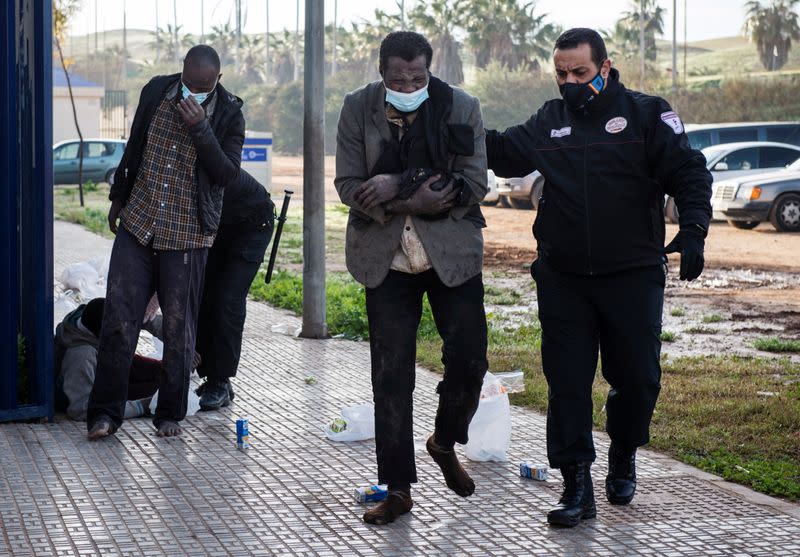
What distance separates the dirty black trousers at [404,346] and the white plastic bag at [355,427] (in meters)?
1.33

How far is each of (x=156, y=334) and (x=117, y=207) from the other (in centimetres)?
118

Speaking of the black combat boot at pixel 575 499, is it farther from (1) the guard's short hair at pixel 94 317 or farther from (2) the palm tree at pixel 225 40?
(2) the palm tree at pixel 225 40

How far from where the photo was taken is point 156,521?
5.34 meters

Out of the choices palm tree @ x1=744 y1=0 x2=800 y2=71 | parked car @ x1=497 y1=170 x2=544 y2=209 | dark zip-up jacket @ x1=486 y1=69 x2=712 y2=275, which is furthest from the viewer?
palm tree @ x1=744 y1=0 x2=800 y2=71

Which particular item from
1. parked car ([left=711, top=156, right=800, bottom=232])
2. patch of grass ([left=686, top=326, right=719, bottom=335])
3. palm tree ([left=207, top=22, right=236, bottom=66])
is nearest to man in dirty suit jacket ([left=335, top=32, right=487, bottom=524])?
patch of grass ([left=686, top=326, right=719, bottom=335])

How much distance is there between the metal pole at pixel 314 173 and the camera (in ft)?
35.1

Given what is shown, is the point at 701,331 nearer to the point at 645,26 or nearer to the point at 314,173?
the point at 314,173

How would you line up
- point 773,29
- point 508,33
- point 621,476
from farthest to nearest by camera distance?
1. point 773,29
2. point 508,33
3. point 621,476

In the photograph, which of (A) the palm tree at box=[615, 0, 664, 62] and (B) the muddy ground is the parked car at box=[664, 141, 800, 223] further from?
(A) the palm tree at box=[615, 0, 664, 62]

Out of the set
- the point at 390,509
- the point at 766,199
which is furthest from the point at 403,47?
the point at 766,199

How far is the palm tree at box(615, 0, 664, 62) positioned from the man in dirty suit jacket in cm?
9095

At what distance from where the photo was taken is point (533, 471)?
20.1ft

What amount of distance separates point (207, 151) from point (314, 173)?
13.3 feet

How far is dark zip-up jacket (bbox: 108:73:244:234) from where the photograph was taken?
6777mm
